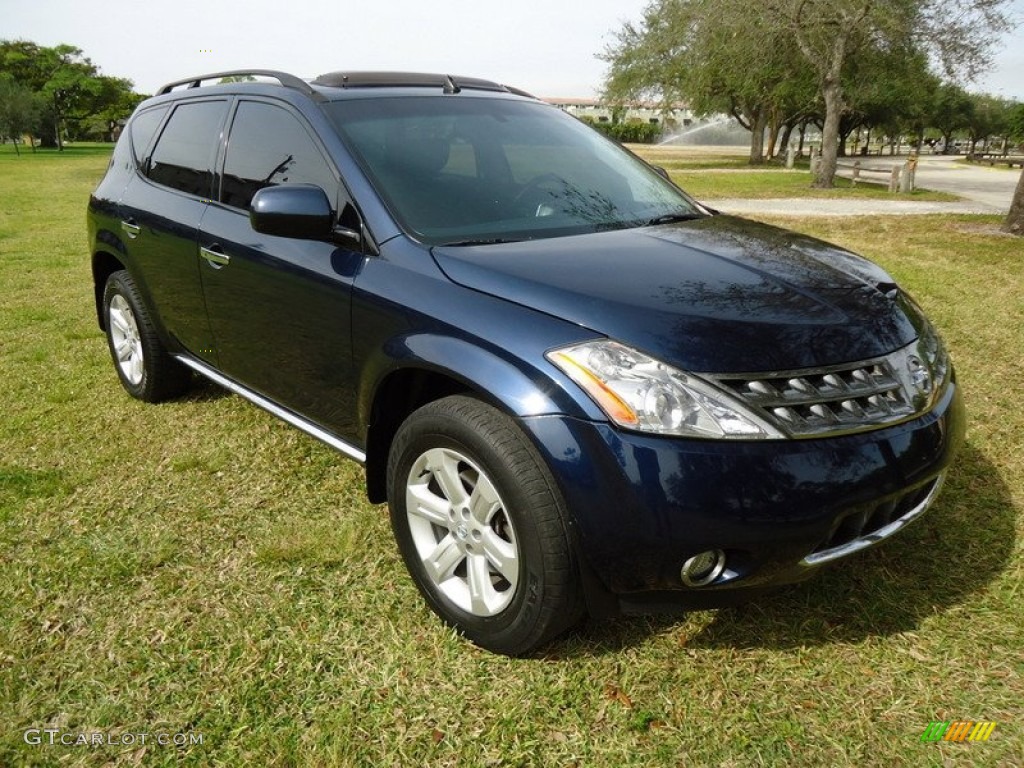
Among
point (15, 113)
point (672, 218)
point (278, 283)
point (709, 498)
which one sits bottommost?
point (709, 498)

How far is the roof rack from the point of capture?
3.37m

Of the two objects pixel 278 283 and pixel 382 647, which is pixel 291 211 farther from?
pixel 382 647

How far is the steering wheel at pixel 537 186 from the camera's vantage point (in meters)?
3.02

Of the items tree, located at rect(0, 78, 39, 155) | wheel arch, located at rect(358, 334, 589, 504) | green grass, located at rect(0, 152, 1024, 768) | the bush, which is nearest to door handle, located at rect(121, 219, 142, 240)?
green grass, located at rect(0, 152, 1024, 768)

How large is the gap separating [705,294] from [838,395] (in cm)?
A: 47

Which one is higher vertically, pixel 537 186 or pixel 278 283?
pixel 537 186

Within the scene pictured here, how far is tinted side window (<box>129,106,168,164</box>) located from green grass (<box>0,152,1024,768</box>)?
171 cm

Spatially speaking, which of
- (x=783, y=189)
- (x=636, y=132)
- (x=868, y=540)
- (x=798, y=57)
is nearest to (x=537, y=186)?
(x=868, y=540)

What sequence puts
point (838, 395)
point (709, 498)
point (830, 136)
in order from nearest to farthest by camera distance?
point (709, 498)
point (838, 395)
point (830, 136)

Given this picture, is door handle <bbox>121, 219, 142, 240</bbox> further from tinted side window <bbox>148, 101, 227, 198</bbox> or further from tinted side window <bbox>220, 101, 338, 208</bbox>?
tinted side window <bbox>220, 101, 338, 208</bbox>

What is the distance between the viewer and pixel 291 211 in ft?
8.77

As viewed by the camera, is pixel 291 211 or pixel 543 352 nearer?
pixel 543 352

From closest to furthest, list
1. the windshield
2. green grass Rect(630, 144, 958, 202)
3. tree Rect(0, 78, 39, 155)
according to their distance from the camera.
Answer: the windshield, green grass Rect(630, 144, 958, 202), tree Rect(0, 78, 39, 155)

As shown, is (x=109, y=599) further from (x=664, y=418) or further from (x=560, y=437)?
(x=664, y=418)
